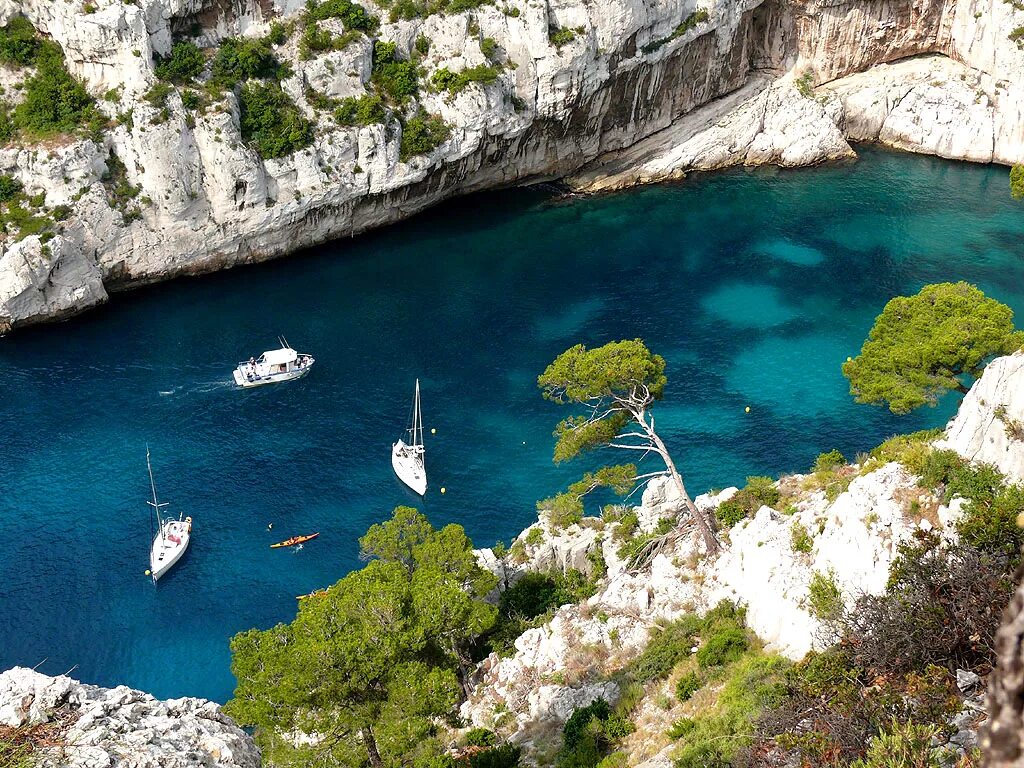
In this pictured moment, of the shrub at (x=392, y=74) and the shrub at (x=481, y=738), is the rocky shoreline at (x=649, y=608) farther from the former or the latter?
the shrub at (x=392, y=74)

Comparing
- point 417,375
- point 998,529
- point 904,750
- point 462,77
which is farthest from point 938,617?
point 462,77

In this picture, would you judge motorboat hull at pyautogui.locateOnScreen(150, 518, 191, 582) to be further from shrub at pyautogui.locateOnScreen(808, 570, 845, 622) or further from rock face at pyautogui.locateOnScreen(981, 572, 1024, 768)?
rock face at pyautogui.locateOnScreen(981, 572, 1024, 768)

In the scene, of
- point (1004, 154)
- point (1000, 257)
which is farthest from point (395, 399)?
point (1004, 154)

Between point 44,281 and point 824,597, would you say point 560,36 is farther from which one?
point 824,597

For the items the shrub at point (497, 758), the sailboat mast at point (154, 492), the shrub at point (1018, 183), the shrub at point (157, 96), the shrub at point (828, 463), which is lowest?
the sailboat mast at point (154, 492)

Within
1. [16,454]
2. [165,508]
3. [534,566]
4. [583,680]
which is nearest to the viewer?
→ [583,680]

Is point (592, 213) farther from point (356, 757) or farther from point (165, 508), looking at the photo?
point (356, 757)

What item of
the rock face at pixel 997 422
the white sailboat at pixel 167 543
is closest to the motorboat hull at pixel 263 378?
the white sailboat at pixel 167 543
